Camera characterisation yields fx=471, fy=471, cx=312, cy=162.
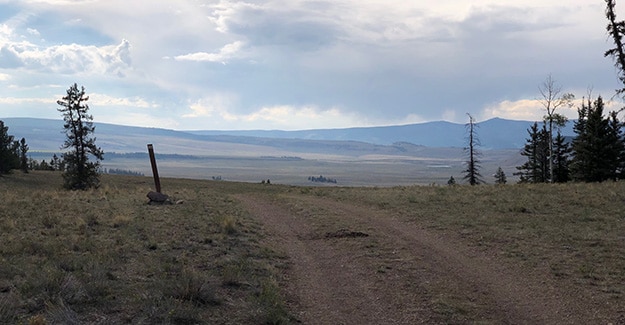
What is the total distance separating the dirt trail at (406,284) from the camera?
814 cm

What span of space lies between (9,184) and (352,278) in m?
50.4

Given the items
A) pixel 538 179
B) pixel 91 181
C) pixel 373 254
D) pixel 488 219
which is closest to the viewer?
pixel 373 254

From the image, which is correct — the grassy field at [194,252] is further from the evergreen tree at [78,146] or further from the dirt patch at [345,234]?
the evergreen tree at [78,146]

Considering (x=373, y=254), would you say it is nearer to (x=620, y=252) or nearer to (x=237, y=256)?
(x=237, y=256)

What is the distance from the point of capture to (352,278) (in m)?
10.3

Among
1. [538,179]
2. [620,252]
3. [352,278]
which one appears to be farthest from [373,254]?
[538,179]

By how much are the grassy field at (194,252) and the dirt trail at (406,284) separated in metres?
0.62

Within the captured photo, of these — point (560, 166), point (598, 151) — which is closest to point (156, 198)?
point (598, 151)

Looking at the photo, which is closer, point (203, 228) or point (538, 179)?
point (203, 228)

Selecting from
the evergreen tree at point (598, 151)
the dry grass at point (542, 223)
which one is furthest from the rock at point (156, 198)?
the evergreen tree at point (598, 151)

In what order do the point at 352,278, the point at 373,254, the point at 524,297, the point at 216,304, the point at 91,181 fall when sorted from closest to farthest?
the point at 216,304
the point at 524,297
the point at 352,278
the point at 373,254
the point at 91,181

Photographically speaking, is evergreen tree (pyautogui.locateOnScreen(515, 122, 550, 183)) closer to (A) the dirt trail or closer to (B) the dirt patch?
(B) the dirt patch

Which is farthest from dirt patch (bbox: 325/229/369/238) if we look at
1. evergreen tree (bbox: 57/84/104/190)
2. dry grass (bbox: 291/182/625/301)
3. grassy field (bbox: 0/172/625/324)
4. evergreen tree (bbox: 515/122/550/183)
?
evergreen tree (bbox: 515/122/550/183)

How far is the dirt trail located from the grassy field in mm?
616
